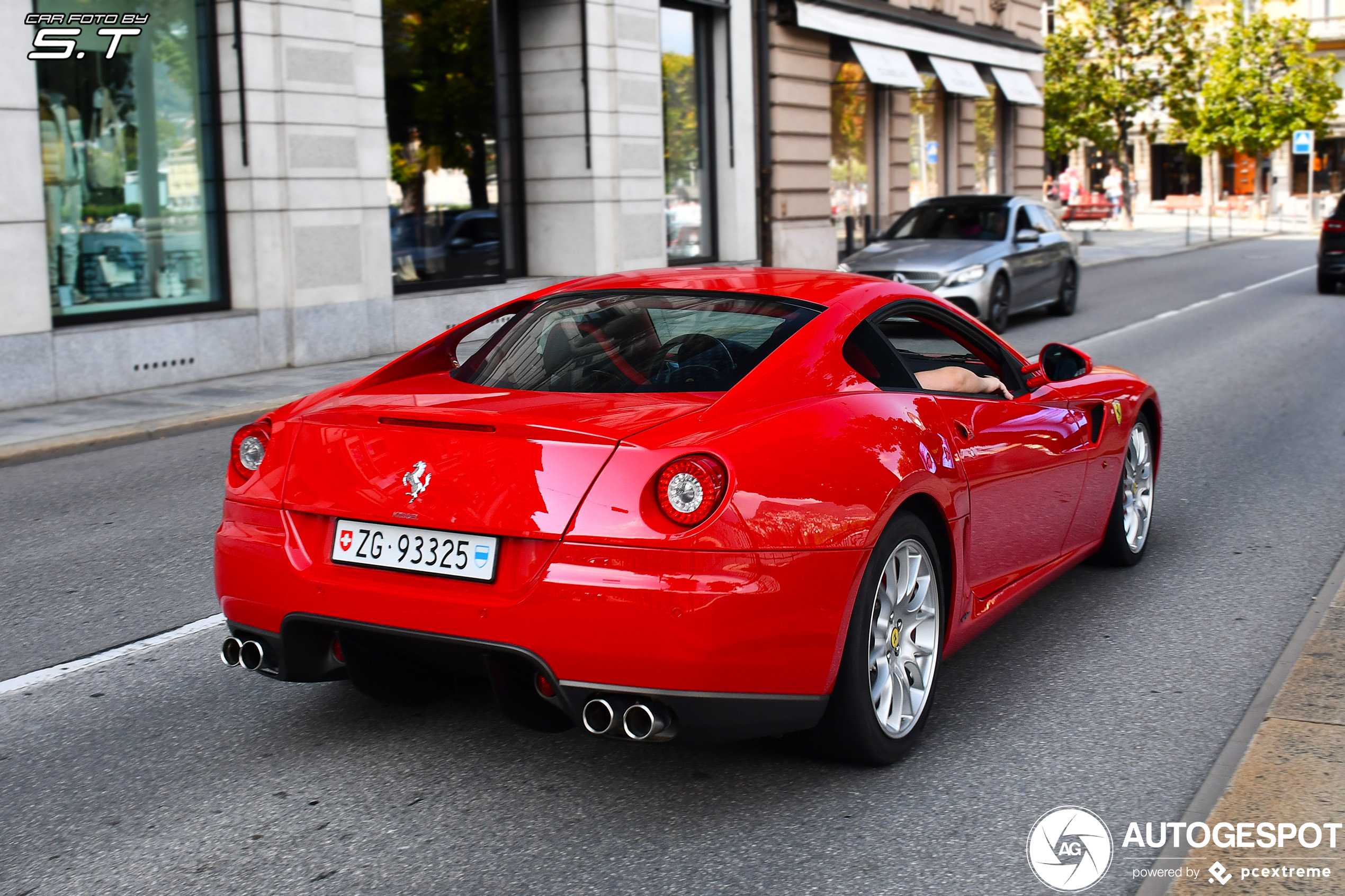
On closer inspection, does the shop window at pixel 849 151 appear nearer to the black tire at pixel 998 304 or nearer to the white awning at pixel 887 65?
the white awning at pixel 887 65

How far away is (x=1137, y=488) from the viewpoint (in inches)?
251

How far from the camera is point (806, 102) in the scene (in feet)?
83.4

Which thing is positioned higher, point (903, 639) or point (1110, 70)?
point (1110, 70)

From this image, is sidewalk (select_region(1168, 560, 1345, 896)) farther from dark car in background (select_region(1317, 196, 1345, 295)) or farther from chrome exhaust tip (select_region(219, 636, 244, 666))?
dark car in background (select_region(1317, 196, 1345, 295))

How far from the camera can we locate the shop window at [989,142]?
3381cm

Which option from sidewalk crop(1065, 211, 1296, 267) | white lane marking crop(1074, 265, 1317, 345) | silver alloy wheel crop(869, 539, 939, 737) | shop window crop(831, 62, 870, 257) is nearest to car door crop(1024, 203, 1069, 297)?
white lane marking crop(1074, 265, 1317, 345)

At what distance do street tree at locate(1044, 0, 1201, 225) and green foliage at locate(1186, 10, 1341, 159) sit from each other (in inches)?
178

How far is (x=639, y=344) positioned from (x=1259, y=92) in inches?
2195

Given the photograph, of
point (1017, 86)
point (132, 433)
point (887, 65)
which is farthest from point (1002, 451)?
point (1017, 86)

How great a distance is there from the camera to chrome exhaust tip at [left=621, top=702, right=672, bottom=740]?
3568 millimetres

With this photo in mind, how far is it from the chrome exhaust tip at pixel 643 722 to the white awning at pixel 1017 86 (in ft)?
104

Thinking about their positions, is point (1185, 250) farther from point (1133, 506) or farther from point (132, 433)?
point (1133, 506)

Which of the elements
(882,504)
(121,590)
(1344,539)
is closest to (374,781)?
(882,504)

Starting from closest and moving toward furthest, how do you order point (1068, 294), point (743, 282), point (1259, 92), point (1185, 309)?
point (743, 282), point (1068, 294), point (1185, 309), point (1259, 92)
